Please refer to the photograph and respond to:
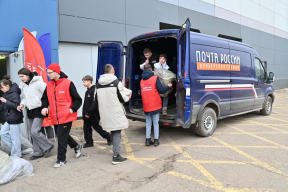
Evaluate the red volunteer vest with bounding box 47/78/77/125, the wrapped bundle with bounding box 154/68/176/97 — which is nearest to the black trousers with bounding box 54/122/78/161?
the red volunteer vest with bounding box 47/78/77/125

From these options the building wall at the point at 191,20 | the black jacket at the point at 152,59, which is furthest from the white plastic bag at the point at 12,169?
the building wall at the point at 191,20

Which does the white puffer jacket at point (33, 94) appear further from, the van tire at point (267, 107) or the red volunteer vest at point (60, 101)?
the van tire at point (267, 107)

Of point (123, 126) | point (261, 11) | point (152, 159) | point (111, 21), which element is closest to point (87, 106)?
point (123, 126)

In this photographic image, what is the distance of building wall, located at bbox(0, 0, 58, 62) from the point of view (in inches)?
202

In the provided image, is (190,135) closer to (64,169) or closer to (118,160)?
(118,160)

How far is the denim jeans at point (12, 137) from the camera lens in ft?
13.7

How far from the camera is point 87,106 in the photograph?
4.88 m

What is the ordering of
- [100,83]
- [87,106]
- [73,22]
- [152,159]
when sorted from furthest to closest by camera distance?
[73,22], [87,106], [152,159], [100,83]

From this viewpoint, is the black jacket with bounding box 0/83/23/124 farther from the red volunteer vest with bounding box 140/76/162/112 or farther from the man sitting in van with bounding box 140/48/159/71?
the man sitting in van with bounding box 140/48/159/71

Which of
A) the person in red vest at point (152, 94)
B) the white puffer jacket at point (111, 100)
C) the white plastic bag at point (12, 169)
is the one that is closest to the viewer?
the white plastic bag at point (12, 169)

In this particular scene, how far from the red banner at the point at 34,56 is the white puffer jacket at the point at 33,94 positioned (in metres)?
0.96

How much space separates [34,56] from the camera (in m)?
5.07

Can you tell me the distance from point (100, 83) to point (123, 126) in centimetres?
82

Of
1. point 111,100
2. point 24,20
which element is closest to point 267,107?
point 111,100
